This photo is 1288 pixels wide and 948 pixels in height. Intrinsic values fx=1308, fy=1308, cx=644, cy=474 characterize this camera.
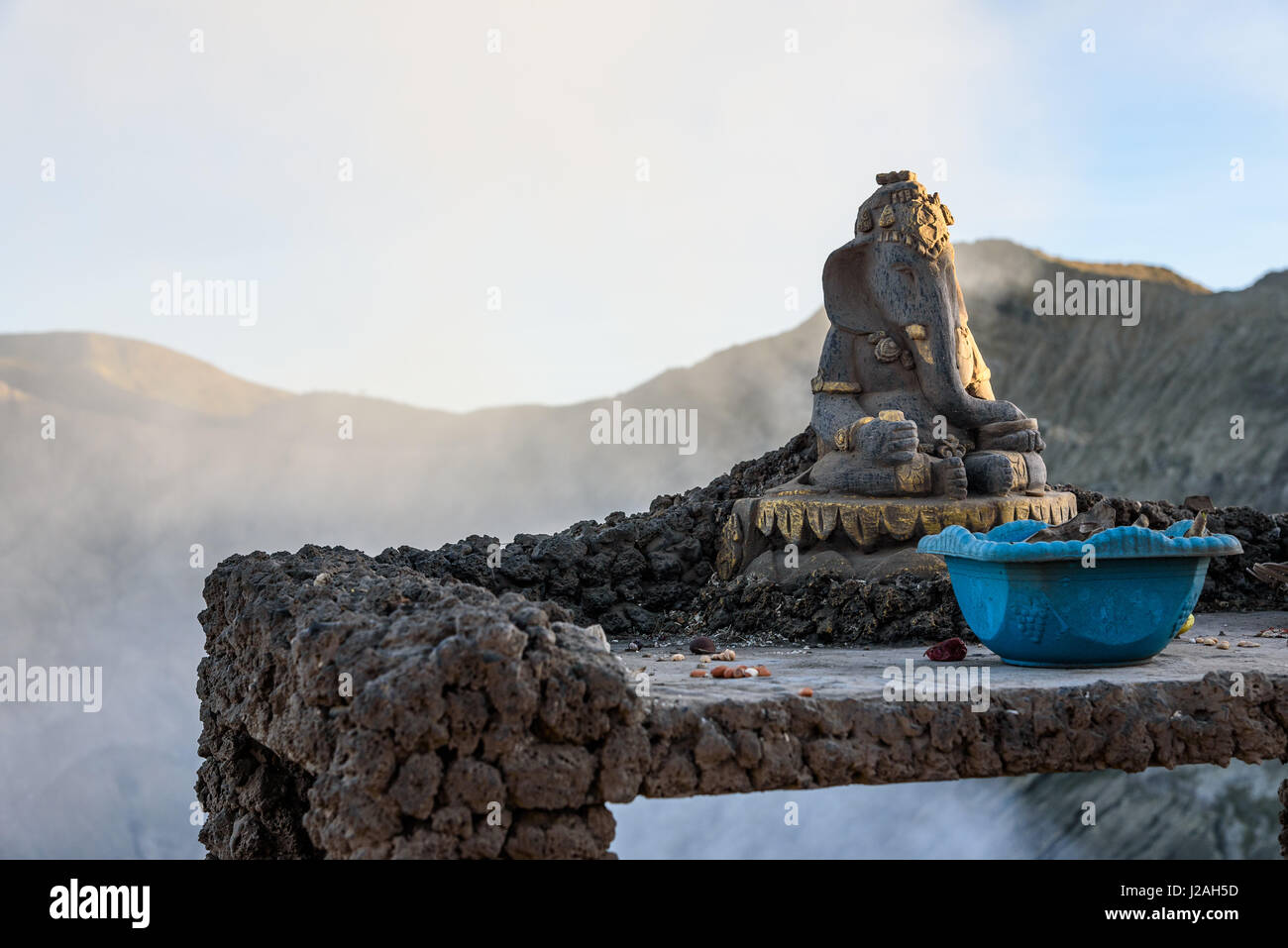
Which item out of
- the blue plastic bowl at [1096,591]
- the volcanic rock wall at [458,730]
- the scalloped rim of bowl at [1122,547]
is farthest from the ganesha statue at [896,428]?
the volcanic rock wall at [458,730]

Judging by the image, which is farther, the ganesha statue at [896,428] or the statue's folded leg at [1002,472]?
the statue's folded leg at [1002,472]

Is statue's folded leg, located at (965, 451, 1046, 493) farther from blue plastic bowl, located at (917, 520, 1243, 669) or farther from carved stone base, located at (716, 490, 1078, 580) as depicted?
blue plastic bowl, located at (917, 520, 1243, 669)

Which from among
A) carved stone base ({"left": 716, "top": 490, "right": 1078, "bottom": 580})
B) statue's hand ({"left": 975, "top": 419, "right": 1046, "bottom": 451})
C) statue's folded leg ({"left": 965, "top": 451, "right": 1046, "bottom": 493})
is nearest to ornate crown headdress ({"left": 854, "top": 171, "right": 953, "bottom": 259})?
statue's hand ({"left": 975, "top": 419, "right": 1046, "bottom": 451})

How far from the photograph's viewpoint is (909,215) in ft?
25.4

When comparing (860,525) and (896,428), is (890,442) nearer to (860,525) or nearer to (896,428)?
(896,428)

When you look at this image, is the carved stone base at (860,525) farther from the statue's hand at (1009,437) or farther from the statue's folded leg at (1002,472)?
the statue's hand at (1009,437)

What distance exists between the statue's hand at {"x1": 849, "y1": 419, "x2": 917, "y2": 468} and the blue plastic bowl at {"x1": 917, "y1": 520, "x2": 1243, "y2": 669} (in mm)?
1909

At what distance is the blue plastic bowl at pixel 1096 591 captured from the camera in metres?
5.11

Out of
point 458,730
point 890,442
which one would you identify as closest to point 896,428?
point 890,442

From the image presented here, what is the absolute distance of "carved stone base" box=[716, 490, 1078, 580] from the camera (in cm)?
711

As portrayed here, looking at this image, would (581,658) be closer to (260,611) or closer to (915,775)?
(915,775)

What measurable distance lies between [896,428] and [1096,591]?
2280 millimetres

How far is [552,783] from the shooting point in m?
3.80
